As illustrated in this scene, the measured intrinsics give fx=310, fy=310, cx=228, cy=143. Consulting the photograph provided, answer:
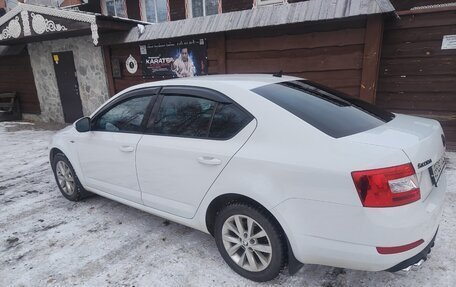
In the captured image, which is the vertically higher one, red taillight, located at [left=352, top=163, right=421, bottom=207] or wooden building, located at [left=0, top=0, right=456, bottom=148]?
wooden building, located at [left=0, top=0, right=456, bottom=148]

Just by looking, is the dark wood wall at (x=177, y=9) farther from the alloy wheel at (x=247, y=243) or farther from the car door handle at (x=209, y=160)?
the alloy wheel at (x=247, y=243)

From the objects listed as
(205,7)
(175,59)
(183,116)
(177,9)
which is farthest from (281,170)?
(177,9)

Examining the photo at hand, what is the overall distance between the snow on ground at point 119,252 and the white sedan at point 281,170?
340 mm

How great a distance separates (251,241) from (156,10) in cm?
983

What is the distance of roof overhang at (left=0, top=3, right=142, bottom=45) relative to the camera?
23.2 ft

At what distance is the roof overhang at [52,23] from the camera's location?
7.06m

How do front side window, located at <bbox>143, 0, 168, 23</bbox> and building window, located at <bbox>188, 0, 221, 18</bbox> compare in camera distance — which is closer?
building window, located at <bbox>188, 0, 221, 18</bbox>

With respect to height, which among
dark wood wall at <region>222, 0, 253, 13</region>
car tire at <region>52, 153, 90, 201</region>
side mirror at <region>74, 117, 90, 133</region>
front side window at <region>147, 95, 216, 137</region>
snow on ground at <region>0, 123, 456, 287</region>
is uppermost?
dark wood wall at <region>222, 0, 253, 13</region>

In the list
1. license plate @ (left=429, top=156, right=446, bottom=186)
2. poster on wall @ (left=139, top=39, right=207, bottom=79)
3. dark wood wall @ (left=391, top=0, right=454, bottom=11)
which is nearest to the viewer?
license plate @ (left=429, top=156, right=446, bottom=186)

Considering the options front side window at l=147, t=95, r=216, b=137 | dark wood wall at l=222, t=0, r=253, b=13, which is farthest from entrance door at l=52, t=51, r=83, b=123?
front side window at l=147, t=95, r=216, b=137

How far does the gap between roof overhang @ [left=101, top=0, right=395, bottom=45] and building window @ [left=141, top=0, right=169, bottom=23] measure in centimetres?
294

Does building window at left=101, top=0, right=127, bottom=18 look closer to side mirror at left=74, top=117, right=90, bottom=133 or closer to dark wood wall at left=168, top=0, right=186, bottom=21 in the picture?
dark wood wall at left=168, top=0, right=186, bottom=21

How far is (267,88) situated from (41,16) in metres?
7.86

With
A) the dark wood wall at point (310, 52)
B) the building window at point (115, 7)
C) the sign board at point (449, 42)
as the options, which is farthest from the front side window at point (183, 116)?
the building window at point (115, 7)
